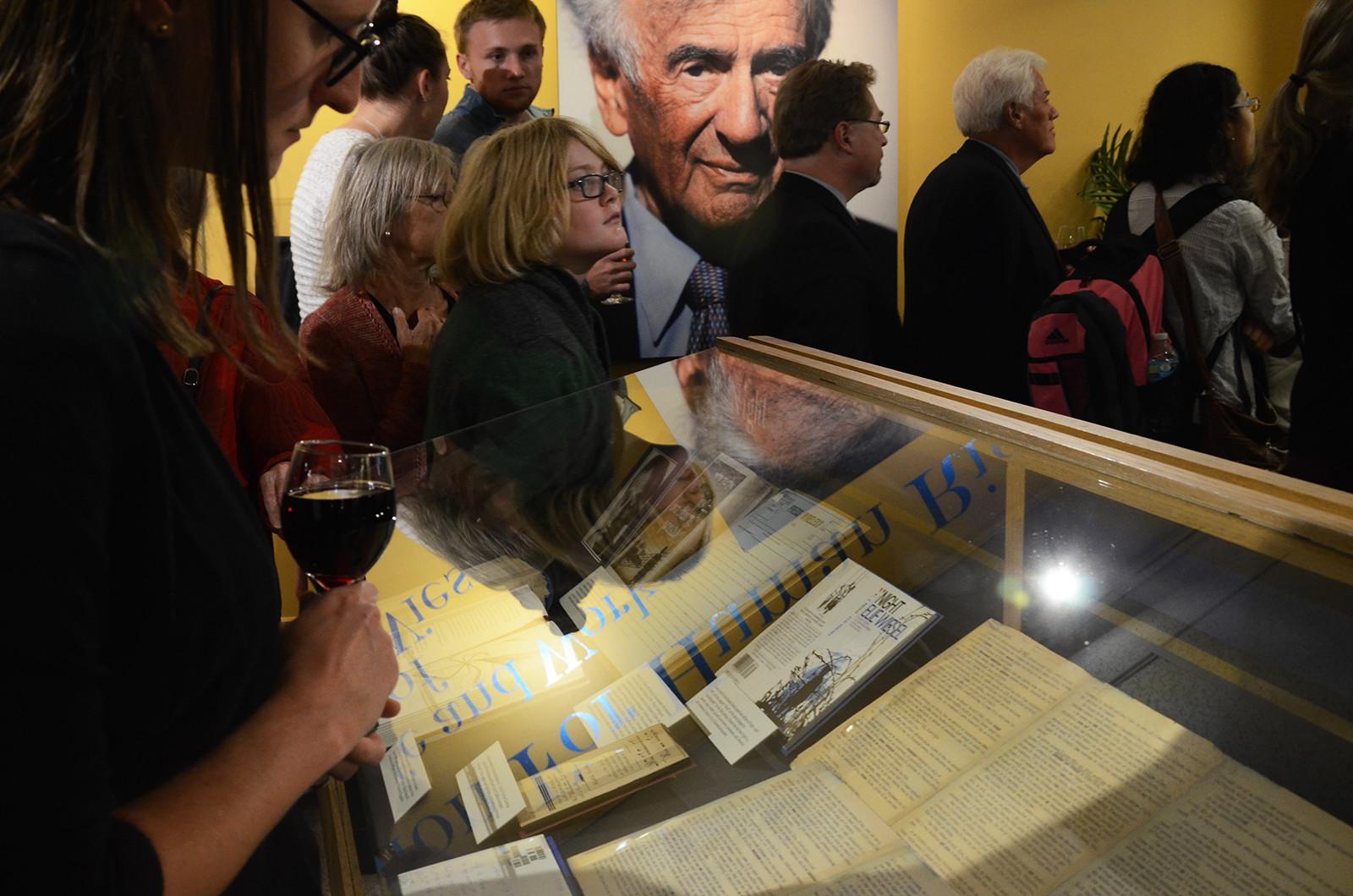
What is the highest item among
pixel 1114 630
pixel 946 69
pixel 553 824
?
pixel 946 69

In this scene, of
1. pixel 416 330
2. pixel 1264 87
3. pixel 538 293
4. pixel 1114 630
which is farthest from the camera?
pixel 1264 87

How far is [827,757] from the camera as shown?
0.94 meters

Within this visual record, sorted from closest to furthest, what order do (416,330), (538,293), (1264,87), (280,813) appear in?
1. (280,813)
2. (538,293)
3. (416,330)
4. (1264,87)

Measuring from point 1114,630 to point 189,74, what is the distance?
867 mm

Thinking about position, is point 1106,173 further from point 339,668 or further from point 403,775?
point 339,668

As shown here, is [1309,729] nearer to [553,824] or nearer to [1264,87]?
[553,824]

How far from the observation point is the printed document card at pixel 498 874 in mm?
863

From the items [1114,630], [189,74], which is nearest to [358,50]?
[189,74]

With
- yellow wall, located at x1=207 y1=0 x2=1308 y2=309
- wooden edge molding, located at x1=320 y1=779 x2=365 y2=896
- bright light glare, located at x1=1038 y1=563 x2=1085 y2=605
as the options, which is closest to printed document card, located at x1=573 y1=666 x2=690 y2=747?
wooden edge molding, located at x1=320 y1=779 x2=365 y2=896

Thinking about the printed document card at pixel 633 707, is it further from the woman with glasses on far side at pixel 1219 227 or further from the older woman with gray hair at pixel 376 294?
the woman with glasses on far side at pixel 1219 227

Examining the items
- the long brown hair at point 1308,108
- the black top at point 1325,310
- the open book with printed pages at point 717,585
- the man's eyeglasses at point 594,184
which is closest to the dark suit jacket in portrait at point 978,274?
the long brown hair at point 1308,108

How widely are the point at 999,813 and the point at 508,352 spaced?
1.40 metres

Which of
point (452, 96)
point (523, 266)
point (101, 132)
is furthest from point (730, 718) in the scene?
point (452, 96)

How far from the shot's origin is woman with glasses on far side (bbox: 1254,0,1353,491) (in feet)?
6.48
